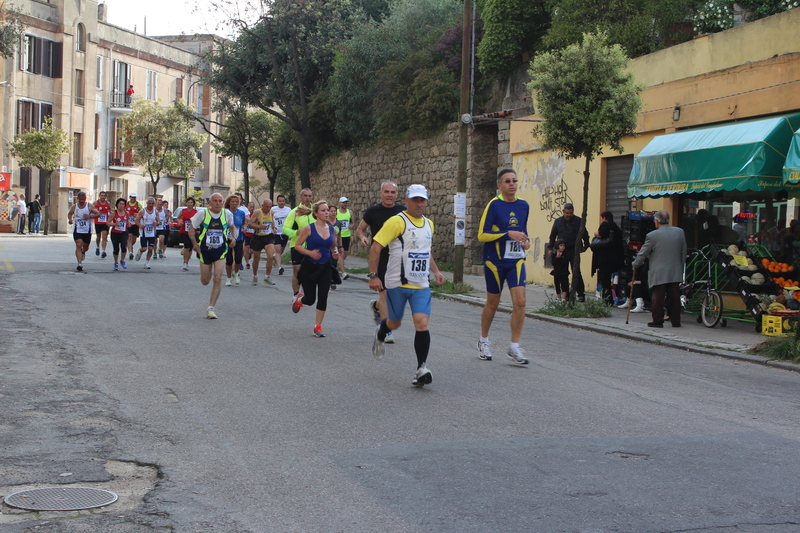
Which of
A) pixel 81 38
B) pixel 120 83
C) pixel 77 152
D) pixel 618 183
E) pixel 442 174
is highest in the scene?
pixel 81 38

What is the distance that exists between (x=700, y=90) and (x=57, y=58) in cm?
4266

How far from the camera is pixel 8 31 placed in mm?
38906

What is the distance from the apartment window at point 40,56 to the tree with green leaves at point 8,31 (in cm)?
495

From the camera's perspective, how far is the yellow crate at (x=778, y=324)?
11.7m

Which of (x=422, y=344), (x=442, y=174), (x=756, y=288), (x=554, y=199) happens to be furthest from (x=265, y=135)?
(x=422, y=344)

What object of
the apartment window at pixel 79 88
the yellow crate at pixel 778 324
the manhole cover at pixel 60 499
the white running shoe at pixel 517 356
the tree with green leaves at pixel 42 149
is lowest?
the manhole cover at pixel 60 499

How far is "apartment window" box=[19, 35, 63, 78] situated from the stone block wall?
85.6 ft

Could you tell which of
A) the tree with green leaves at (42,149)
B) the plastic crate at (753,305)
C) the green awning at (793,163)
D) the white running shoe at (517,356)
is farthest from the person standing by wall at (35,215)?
the white running shoe at (517,356)

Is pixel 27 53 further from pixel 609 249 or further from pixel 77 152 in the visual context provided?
pixel 609 249

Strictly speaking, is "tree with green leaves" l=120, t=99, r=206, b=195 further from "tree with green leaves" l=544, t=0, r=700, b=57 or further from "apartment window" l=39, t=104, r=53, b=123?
"tree with green leaves" l=544, t=0, r=700, b=57

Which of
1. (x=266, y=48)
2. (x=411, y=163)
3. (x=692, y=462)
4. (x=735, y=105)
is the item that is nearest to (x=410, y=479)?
(x=692, y=462)

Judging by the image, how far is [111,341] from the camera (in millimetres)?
9633

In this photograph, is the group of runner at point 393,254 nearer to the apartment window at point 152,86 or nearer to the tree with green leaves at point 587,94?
the tree with green leaves at point 587,94

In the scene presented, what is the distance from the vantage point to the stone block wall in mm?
23422
